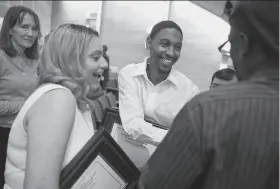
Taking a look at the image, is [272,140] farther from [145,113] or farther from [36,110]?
[145,113]

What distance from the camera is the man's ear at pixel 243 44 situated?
0.63 metres

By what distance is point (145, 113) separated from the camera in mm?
1422

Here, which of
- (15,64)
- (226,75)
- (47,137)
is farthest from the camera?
(15,64)

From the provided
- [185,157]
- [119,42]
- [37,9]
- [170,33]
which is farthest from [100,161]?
[119,42]

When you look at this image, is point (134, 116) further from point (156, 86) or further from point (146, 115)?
point (156, 86)

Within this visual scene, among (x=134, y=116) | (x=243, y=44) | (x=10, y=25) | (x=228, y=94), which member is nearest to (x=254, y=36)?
(x=243, y=44)

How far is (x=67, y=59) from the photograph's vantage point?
0.95 m

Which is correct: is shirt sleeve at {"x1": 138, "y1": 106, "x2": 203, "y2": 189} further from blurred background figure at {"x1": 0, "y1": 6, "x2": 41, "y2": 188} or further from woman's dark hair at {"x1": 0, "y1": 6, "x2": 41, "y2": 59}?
woman's dark hair at {"x1": 0, "y1": 6, "x2": 41, "y2": 59}

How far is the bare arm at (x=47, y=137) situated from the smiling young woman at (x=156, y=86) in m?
0.46

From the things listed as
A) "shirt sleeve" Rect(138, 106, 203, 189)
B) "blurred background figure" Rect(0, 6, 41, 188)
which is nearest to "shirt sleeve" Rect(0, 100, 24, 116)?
"blurred background figure" Rect(0, 6, 41, 188)

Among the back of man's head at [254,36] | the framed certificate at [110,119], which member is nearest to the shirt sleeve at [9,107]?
the framed certificate at [110,119]

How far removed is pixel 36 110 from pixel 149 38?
0.83m

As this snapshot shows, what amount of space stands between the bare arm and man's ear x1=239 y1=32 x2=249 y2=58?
501 millimetres

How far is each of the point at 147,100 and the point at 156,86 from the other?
10cm
